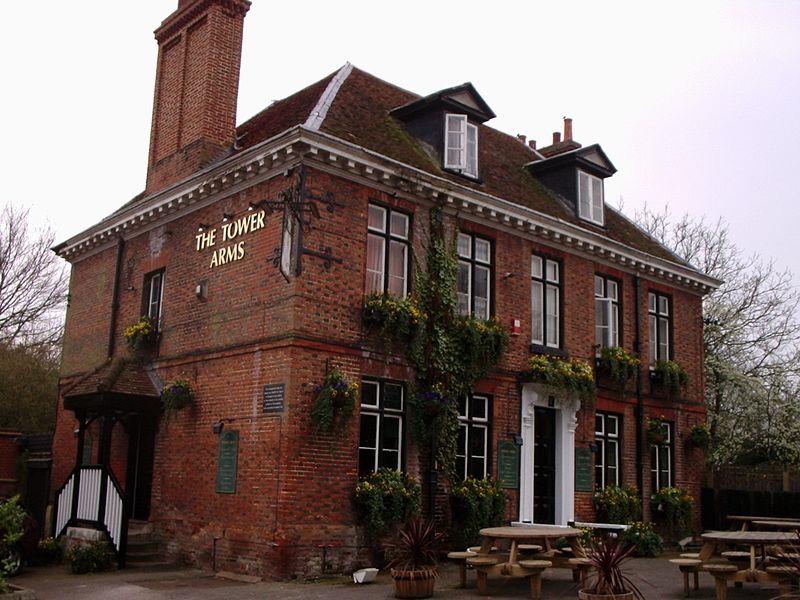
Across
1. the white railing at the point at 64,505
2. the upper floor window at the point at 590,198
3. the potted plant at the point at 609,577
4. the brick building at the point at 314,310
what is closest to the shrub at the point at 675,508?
the brick building at the point at 314,310

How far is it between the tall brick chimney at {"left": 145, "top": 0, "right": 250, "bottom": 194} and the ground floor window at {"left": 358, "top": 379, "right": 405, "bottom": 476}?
5.99 m

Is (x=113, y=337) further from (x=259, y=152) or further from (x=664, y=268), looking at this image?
(x=664, y=268)

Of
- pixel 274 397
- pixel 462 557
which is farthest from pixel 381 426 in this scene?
pixel 462 557

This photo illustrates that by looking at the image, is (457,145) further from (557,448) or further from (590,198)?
(557,448)

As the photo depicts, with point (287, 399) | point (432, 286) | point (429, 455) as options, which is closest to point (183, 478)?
point (287, 399)

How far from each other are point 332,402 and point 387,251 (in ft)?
10.6

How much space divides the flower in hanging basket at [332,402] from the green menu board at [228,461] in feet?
5.56

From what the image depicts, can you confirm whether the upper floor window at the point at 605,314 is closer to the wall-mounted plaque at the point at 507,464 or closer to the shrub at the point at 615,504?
the shrub at the point at 615,504

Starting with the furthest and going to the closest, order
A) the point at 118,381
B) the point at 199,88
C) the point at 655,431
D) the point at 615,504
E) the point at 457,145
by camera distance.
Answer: the point at 655,431
the point at 615,504
the point at 199,88
the point at 457,145
the point at 118,381

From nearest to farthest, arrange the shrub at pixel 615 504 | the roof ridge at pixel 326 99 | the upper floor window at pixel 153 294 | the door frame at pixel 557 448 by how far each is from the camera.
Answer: the roof ridge at pixel 326 99 < the door frame at pixel 557 448 < the upper floor window at pixel 153 294 < the shrub at pixel 615 504

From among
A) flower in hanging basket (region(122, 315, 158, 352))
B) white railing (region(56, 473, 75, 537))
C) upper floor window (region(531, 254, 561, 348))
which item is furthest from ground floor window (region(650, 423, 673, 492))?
white railing (region(56, 473, 75, 537))

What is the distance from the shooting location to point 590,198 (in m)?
20.5

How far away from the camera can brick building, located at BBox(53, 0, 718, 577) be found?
46.2 ft

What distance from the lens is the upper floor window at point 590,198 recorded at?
2025 centimetres
